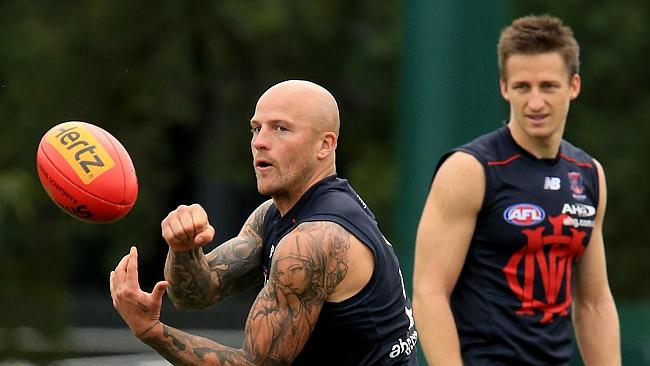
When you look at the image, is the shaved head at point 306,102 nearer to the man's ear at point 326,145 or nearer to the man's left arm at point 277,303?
the man's ear at point 326,145

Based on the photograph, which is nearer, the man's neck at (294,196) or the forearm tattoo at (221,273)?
the man's neck at (294,196)

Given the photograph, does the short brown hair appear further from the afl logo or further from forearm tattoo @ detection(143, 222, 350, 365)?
forearm tattoo @ detection(143, 222, 350, 365)

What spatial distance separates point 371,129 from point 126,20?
11.3 feet

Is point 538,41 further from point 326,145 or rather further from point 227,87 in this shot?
point 227,87

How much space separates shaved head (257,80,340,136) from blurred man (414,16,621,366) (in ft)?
3.22

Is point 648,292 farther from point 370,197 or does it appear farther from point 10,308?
point 10,308

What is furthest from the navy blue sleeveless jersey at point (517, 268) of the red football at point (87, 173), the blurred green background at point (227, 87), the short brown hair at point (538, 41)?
the blurred green background at point (227, 87)

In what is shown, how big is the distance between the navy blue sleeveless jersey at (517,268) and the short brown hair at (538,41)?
0.42 m

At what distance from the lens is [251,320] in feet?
16.5

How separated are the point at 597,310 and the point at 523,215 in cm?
67

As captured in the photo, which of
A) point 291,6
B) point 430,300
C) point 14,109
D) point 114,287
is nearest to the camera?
point 114,287

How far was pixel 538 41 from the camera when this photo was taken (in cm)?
646

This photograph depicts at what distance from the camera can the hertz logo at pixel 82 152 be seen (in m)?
5.85

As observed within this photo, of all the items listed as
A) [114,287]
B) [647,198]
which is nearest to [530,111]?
[114,287]
